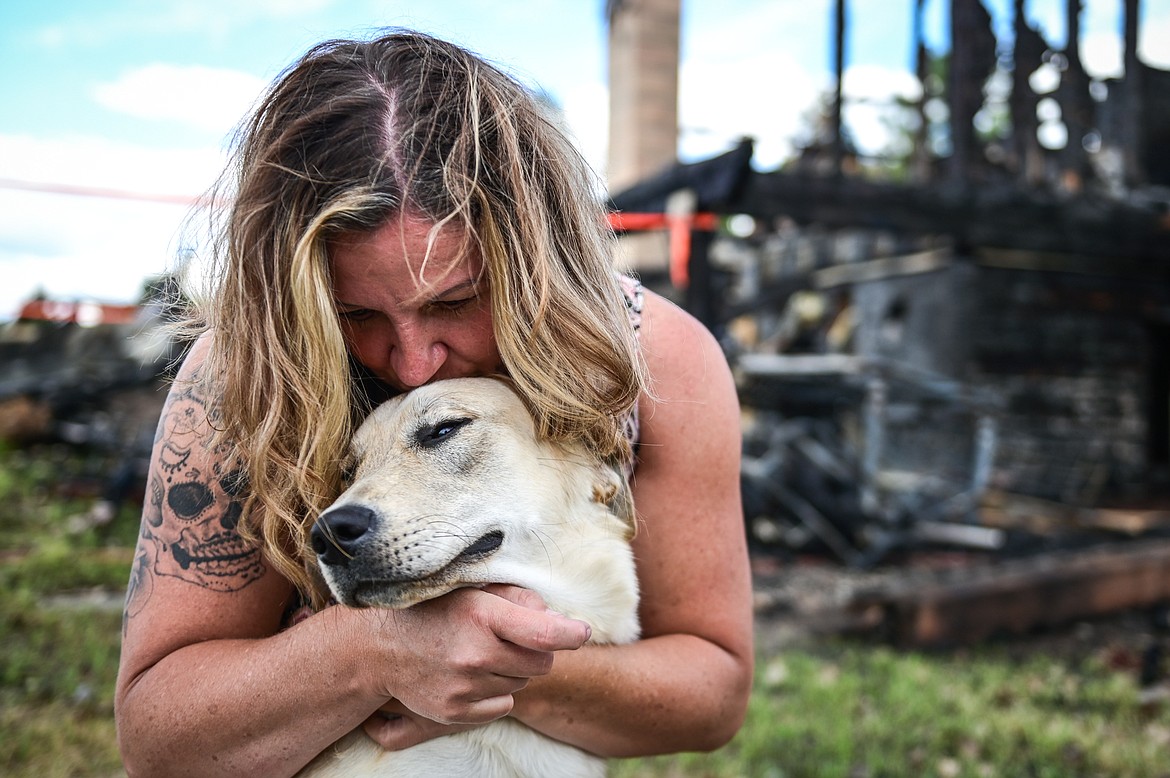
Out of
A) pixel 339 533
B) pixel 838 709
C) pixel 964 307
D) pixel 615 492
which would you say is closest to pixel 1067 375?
pixel 964 307

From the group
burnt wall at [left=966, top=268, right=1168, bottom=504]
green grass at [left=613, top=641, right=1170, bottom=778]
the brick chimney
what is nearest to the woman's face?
green grass at [left=613, top=641, right=1170, bottom=778]

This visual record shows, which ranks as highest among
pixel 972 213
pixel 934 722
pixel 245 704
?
pixel 972 213

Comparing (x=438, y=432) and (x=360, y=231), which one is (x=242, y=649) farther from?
(x=360, y=231)

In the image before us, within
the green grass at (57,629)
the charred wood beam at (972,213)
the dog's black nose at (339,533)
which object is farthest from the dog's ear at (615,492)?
the charred wood beam at (972,213)

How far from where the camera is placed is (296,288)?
53.9 inches

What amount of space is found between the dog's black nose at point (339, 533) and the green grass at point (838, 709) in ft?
7.28

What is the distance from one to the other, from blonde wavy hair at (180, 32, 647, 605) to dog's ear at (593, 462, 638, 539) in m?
0.14

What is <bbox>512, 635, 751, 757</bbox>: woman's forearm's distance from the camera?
157cm

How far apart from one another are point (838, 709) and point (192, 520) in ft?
10.1

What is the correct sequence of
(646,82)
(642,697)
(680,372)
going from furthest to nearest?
1. (646,82)
2. (680,372)
3. (642,697)

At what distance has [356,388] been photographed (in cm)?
171

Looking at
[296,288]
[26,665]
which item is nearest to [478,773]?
[296,288]

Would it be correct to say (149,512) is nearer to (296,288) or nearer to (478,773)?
(296,288)

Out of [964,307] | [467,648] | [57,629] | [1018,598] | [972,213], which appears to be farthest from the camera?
[964,307]
